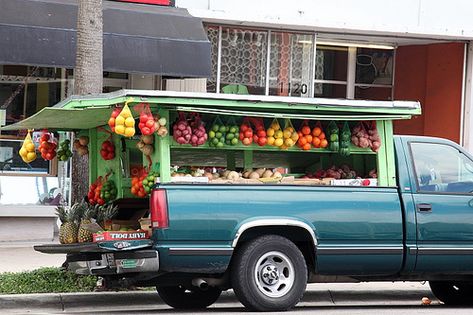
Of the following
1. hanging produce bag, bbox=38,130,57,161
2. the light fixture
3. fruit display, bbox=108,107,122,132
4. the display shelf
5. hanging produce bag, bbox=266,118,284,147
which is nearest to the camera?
fruit display, bbox=108,107,122,132

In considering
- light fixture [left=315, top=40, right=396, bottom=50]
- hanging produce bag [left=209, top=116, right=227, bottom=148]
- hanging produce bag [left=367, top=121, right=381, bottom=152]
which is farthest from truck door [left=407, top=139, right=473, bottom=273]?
light fixture [left=315, top=40, right=396, bottom=50]

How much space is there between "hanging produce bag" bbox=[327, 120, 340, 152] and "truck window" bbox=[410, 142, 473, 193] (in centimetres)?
86

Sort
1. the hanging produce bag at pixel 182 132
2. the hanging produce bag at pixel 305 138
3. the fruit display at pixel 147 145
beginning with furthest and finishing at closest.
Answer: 1. the hanging produce bag at pixel 305 138
2. the fruit display at pixel 147 145
3. the hanging produce bag at pixel 182 132

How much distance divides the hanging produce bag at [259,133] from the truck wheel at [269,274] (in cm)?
94

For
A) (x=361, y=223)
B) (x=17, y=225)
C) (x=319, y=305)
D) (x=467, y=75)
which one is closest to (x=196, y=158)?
→ (x=361, y=223)

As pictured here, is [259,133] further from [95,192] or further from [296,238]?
[95,192]

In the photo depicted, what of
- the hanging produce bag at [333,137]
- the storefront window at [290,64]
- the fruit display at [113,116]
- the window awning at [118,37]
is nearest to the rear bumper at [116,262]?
the fruit display at [113,116]

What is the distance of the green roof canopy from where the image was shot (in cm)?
938

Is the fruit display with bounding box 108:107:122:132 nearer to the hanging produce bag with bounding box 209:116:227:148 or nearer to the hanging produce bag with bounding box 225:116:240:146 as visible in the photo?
the hanging produce bag with bounding box 209:116:227:148

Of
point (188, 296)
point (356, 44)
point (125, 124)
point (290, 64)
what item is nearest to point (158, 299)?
point (188, 296)

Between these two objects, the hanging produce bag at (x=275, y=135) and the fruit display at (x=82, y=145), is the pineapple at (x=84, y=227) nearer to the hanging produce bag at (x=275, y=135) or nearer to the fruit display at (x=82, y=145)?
the fruit display at (x=82, y=145)

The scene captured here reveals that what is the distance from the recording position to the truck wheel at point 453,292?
11.4 metres

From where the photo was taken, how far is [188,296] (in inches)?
426

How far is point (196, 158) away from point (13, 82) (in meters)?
6.70
